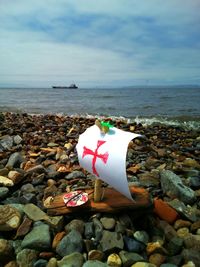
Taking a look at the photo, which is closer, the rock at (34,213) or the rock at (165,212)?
the rock at (34,213)

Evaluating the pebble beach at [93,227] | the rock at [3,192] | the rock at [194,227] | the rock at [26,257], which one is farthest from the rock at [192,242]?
the rock at [3,192]

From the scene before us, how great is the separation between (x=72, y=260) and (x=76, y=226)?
493 millimetres

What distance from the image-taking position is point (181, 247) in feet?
11.5

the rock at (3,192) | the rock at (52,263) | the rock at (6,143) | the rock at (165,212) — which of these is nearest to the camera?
the rock at (52,263)

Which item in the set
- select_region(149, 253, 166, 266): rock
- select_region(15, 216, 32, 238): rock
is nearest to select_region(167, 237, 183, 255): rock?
select_region(149, 253, 166, 266): rock

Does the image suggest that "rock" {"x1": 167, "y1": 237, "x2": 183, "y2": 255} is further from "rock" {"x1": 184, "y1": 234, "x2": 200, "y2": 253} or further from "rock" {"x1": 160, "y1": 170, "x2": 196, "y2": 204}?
"rock" {"x1": 160, "y1": 170, "x2": 196, "y2": 204}

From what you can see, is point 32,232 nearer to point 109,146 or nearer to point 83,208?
point 83,208

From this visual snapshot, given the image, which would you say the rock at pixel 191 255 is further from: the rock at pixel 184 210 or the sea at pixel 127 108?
the sea at pixel 127 108

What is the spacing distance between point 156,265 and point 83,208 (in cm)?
105

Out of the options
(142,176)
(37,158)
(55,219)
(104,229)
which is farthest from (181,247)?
(37,158)

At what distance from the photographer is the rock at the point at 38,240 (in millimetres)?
3328

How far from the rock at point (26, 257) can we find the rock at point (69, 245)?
0.25 m

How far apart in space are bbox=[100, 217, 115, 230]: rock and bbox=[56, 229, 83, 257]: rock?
34 centimetres

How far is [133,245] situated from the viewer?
335 cm
